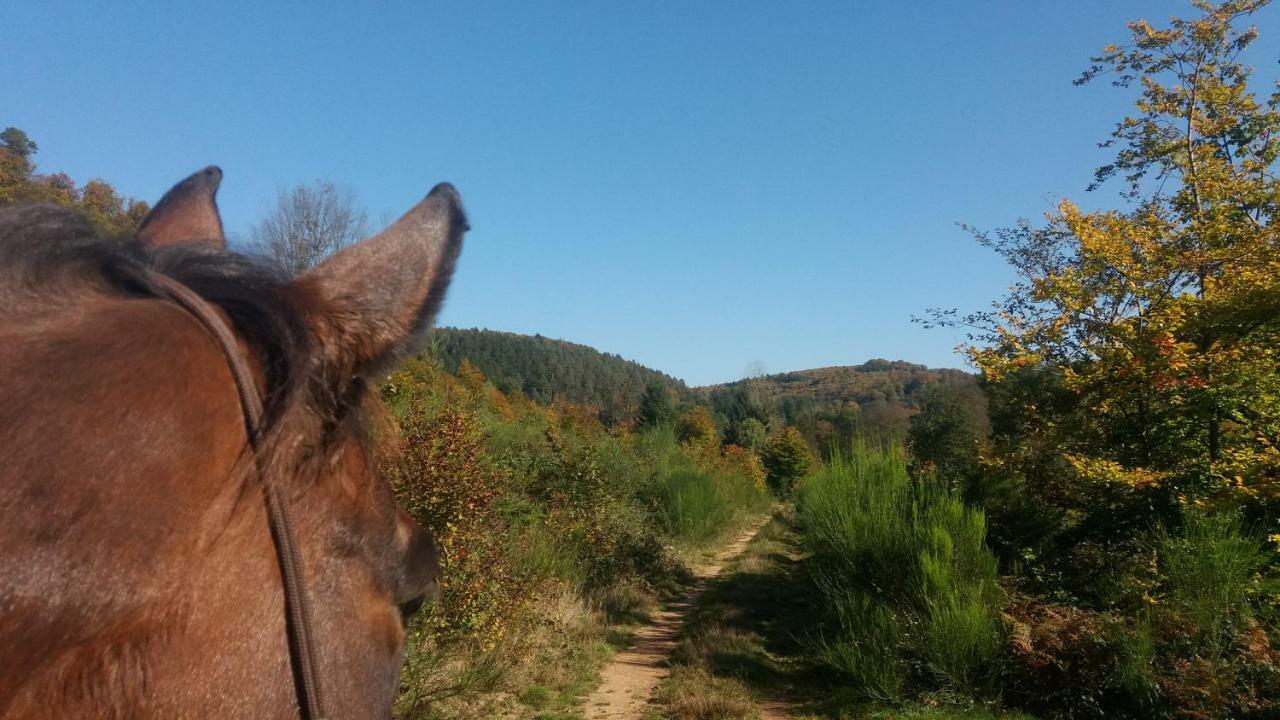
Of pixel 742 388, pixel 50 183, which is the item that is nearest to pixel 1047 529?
pixel 50 183

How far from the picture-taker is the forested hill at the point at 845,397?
14810mm

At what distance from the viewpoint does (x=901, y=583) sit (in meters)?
8.08

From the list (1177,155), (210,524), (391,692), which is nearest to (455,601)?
(391,692)

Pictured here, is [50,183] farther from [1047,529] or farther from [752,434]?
[752,434]

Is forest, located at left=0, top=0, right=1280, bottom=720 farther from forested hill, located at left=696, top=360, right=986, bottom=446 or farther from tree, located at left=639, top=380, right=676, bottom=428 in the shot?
tree, located at left=639, top=380, right=676, bottom=428

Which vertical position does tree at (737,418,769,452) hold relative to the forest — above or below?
above

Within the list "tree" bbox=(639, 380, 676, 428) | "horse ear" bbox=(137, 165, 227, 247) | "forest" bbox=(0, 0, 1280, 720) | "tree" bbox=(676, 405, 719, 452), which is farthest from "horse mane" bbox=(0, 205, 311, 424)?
"tree" bbox=(639, 380, 676, 428)

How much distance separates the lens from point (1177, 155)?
8.09m

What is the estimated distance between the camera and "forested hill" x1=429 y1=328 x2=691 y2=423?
194 feet

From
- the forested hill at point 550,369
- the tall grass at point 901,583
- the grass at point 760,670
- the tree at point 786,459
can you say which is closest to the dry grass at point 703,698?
the grass at point 760,670

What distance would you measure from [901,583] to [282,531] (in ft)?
27.6

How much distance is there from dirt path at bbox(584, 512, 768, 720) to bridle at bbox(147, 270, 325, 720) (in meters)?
7.24

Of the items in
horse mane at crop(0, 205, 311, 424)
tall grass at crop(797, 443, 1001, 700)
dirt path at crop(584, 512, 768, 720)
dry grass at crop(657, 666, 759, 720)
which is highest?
horse mane at crop(0, 205, 311, 424)

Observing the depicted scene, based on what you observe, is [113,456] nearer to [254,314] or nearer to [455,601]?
[254,314]
